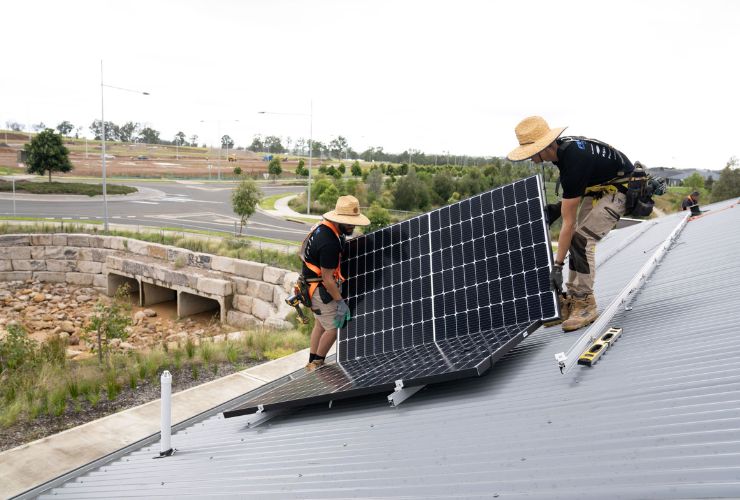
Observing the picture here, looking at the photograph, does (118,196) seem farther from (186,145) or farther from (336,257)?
(186,145)

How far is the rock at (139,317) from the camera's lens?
74.6ft

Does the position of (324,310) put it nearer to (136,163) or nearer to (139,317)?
(139,317)

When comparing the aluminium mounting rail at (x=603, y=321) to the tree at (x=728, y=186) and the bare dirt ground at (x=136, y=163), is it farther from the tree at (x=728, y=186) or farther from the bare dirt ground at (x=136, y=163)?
the bare dirt ground at (x=136, y=163)

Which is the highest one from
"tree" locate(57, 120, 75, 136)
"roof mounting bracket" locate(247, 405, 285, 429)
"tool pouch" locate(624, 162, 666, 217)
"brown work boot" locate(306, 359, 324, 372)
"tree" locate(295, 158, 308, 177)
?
"tree" locate(57, 120, 75, 136)

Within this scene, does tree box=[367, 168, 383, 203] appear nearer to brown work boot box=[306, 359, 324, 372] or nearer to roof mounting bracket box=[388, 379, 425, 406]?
brown work boot box=[306, 359, 324, 372]

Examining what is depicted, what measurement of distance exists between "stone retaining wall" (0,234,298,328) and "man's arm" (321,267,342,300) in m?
9.33

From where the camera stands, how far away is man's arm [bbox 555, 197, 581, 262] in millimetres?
5348

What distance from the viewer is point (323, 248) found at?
22.4 ft

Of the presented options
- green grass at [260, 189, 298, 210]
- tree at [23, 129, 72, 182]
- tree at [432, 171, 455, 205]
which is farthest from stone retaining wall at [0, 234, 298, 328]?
tree at [432, 171, 455, 205]

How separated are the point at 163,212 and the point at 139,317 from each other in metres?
19.9

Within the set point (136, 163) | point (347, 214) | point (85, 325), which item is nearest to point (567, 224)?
point (347, 214)

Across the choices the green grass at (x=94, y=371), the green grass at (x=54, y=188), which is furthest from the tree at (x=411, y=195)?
the green grass at (x=94, y=371)

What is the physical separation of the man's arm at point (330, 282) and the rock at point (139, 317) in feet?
59.7

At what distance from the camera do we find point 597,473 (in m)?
2.91
